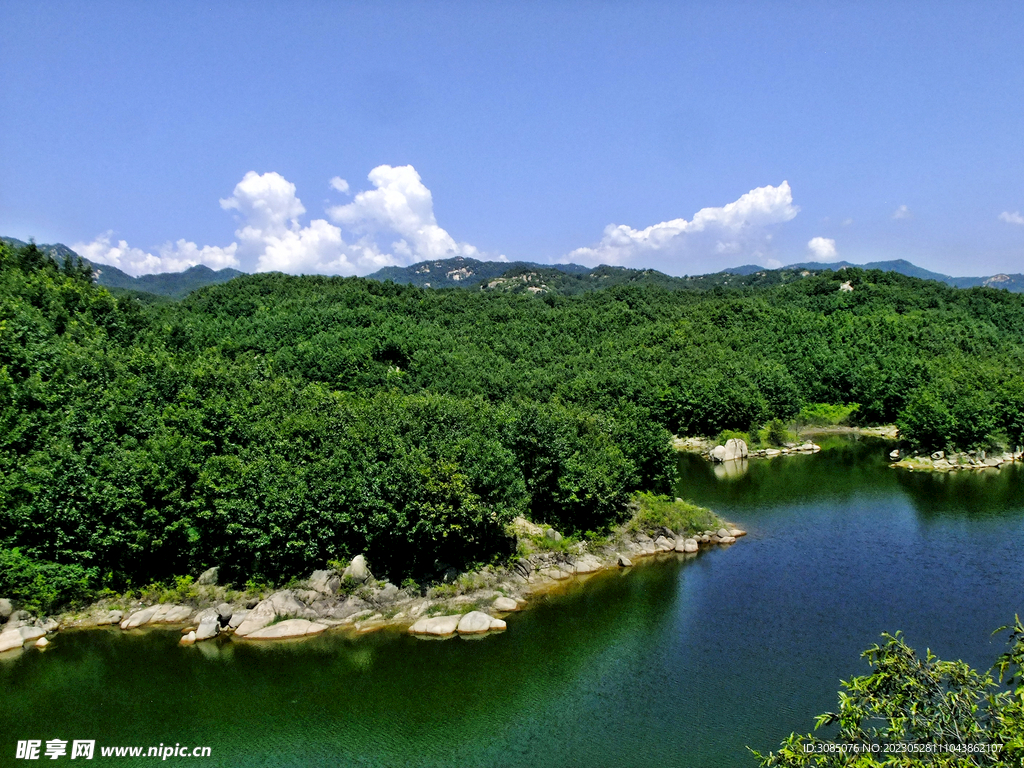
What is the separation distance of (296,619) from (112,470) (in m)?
9.82

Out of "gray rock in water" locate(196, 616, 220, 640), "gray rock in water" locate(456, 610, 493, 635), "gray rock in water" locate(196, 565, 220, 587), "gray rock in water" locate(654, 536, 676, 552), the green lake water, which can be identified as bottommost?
the green lake water

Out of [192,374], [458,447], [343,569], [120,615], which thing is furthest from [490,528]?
[192,374]

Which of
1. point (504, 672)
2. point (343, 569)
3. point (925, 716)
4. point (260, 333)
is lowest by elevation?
point (504, 672)

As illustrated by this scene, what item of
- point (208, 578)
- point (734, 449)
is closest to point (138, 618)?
point (208, 578)

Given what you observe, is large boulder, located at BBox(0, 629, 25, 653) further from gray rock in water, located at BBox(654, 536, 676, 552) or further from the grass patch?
gray rock in water, located at BBox(654, 536, 676, 552)

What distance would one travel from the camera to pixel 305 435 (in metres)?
30.5

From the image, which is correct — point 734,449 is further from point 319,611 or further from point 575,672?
point 319,611

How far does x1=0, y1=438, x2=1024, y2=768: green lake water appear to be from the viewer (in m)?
18.7

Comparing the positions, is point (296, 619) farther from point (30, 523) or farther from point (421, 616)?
point (30, 523)

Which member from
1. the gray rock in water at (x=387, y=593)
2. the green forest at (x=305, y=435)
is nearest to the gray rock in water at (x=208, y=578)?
the green forest at (x=305, y=435)

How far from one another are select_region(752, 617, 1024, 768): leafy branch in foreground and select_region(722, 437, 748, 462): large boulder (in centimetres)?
4559

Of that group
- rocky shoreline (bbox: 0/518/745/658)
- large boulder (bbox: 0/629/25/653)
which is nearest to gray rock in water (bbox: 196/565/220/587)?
rocky shoreline (bbox: 0/518/745/658)

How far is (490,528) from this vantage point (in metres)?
29.7

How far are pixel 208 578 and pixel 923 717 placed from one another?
85.1ft
